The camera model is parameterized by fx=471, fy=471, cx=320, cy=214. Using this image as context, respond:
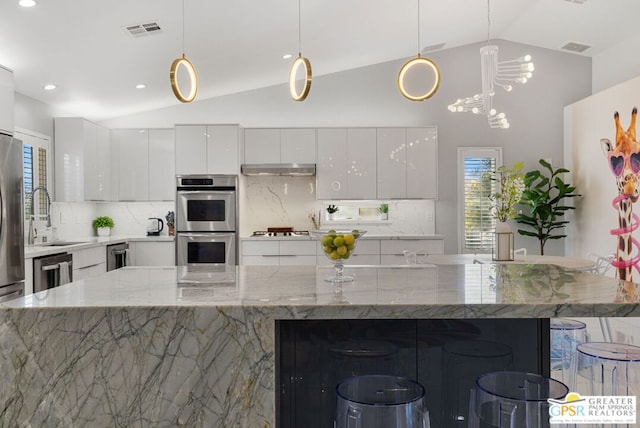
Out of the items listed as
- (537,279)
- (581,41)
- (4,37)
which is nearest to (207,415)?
(537,279)

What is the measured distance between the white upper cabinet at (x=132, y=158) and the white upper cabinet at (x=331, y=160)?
2.22 m

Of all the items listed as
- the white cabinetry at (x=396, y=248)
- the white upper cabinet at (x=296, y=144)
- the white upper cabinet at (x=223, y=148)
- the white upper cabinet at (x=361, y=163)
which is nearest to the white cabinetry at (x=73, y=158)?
the white upper cabinet at (x=223, y=148)

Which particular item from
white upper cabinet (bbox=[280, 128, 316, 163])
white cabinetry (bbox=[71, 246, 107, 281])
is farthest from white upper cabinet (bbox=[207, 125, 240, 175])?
white cabinetry (bbox=[71, 246, 107, 281])

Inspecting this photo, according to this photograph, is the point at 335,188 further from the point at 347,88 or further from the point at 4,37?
the point at 4,37

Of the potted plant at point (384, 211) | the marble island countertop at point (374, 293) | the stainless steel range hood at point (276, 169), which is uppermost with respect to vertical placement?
the stainless steel range hood at point (276, 169)

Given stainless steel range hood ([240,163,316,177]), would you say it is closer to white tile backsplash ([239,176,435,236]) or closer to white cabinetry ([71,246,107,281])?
white tile backsplash ([239,176,435,236])

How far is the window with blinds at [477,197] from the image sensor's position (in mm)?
6391

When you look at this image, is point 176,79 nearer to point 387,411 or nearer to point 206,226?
point 387,411

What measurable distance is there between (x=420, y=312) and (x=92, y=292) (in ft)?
4.36

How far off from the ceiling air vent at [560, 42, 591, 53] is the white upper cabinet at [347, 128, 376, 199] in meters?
2.79

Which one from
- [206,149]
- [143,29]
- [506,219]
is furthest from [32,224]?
[506,219]

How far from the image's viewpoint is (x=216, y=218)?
18.8ft

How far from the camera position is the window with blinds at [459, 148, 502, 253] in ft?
21.0

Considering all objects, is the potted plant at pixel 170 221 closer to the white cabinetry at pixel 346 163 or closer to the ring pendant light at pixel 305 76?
the white cabinetry at pixel 346 163
